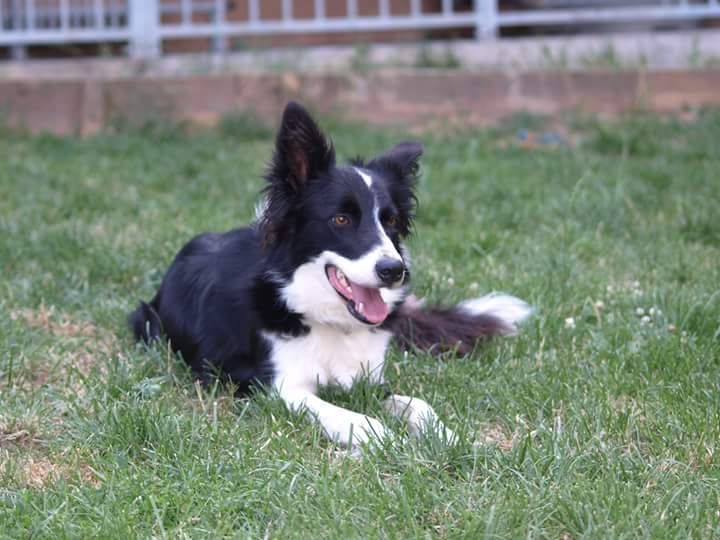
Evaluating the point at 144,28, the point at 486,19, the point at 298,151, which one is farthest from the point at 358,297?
the point at 144,28

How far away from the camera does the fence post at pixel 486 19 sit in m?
9.54

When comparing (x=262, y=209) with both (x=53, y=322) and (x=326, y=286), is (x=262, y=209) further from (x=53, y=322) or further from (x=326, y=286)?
(x=53, y=322)

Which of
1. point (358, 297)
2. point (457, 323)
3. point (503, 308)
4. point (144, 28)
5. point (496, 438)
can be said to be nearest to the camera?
point (496, 438)

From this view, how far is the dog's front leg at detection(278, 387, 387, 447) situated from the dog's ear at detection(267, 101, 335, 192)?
73 centimetres

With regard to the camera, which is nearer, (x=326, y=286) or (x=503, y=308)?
(x=326, y=286)

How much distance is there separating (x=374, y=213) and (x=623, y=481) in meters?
1.23

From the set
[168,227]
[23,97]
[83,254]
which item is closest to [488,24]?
[23,97]

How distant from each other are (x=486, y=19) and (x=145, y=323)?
248 inches

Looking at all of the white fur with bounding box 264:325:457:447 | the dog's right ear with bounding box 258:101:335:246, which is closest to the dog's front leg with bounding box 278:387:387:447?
the white fur with bounding box 264:325:457:447

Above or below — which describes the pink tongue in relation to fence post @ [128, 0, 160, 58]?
below

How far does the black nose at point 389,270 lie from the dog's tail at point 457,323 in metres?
0.60

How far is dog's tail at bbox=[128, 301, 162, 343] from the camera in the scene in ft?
13.3

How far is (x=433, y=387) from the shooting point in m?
3.67

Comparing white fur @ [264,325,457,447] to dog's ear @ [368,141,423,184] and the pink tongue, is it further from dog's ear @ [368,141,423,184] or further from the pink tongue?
dog's ear @ [368,141,423,184]
